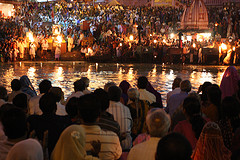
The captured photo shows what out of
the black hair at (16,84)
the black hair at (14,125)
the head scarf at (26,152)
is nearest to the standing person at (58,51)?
the black hair at (16,84)

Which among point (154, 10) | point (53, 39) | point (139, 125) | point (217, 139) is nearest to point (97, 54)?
point (53, 39)

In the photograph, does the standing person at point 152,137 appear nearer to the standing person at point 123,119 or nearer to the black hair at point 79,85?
the standing person at point 123,119

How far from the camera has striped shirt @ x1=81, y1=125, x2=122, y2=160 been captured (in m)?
3.49

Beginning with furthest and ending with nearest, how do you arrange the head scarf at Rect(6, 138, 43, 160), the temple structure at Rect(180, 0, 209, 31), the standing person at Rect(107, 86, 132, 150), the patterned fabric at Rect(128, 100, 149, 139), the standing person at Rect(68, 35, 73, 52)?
the standing person at Rect(68, 35, 73, 52) → the temple structure at Rect(180, 0, 209, 31) → the patterned fabric at Rect(128, 100, 149, 139) → the standing person at Rect(107, 86, 132, 150) → the head scarf at Rect(6, 138, 43, 160)

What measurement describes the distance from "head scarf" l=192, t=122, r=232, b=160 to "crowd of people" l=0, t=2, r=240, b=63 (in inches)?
1031

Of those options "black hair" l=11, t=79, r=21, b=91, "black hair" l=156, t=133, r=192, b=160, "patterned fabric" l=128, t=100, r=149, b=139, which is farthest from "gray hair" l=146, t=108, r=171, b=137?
"black hair" l=11, t=79, r=21, b=91

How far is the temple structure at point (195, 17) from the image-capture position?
20062 mm

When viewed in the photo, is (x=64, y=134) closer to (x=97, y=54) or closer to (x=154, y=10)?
(x=97, y=54)

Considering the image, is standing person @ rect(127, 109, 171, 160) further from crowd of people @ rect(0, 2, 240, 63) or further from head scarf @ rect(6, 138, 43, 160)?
crowd of people @ rect(0, 2, 240, 63)

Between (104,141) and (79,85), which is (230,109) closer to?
(104,141)

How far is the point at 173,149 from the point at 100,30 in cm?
3414

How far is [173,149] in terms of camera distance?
7.75ft

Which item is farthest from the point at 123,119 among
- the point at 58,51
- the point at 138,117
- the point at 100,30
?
the point at 100,30

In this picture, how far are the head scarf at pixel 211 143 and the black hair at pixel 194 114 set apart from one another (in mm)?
658
